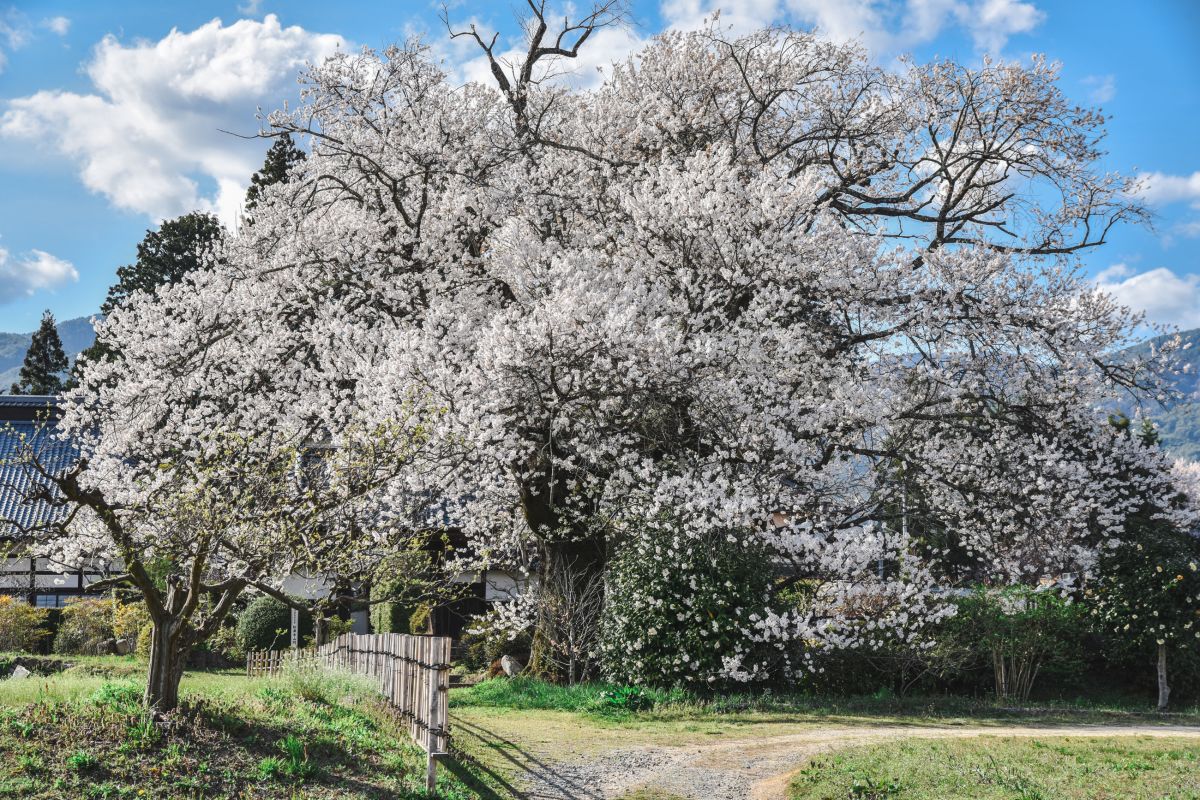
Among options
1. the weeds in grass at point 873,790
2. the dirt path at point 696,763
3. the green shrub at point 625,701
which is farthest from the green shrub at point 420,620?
the weeds in grass at point 873,790

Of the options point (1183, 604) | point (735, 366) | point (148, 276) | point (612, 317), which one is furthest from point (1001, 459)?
point (148, 276)

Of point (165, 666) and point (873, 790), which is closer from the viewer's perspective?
point (873, 790)

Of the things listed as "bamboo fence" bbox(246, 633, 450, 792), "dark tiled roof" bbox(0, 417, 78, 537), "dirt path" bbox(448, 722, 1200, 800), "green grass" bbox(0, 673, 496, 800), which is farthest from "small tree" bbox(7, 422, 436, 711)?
"dark tiled roof" bbox(0, 417, 78, 537)

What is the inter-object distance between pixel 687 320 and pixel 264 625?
11.5m

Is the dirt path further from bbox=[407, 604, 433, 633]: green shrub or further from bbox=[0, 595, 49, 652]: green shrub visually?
bbox=[0, 595, 49, 652]: green shrub

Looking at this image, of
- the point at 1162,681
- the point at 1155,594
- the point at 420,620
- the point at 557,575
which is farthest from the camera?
the point at 420,620

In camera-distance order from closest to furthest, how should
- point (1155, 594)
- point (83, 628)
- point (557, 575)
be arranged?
point (1155, 594)
point (557, 575)
point (83, 628)

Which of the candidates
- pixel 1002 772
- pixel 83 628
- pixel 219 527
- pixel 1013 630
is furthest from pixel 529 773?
pixel 83 628

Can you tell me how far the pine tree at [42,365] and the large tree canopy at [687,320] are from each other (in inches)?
792

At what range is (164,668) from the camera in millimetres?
7750

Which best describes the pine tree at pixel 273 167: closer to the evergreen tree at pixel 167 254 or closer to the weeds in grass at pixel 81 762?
the evergreen tree at pixel 167 254

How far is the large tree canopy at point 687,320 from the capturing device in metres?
12.7

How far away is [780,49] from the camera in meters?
16.4

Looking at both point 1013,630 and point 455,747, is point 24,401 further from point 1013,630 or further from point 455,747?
point 1013,630
